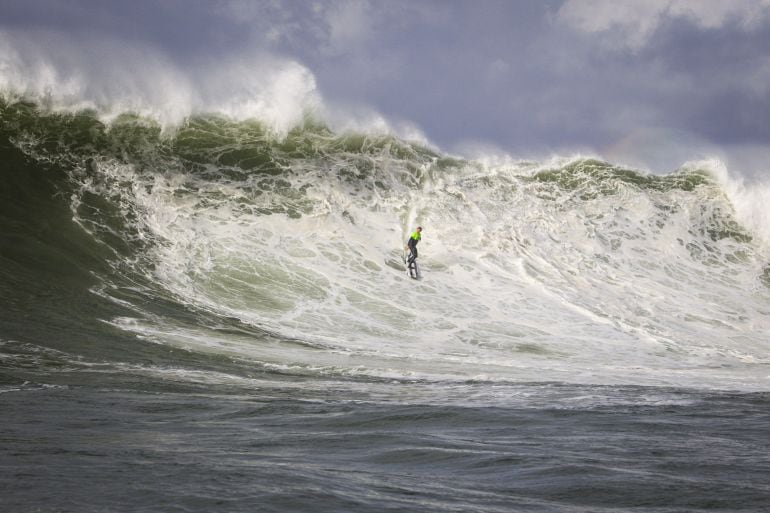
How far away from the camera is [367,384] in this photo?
9.97 metres

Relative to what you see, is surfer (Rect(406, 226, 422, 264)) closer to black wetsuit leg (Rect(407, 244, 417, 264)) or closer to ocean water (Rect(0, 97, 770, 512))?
black wetsuit leg (Rect(407, 244, 417, 264))

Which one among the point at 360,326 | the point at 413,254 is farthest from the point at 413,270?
the point at 360,326

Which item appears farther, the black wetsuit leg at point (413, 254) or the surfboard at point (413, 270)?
the black wetsuit leg at point (413, 254)

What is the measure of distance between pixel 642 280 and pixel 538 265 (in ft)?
10.7

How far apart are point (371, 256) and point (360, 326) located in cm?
480

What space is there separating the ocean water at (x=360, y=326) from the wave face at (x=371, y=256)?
0.09 m

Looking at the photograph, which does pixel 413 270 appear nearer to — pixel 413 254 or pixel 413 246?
pixel 413 254

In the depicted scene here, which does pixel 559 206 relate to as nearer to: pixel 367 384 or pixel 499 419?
pixel 367 384

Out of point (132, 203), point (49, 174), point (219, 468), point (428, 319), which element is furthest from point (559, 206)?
point (219, 468)

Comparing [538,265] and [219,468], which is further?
[538,265]

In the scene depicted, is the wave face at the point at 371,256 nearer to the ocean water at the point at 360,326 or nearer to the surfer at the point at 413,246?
the ocean water at the point at 360,326

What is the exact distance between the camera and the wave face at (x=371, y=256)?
13.2m

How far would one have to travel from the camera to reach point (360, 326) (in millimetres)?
15320

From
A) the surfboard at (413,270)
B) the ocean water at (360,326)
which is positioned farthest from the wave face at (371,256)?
the surfboard at (413,270)
